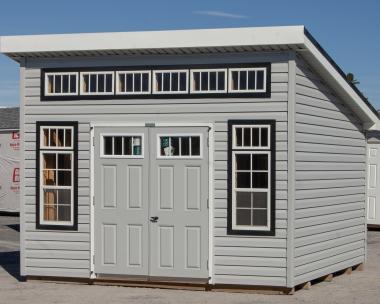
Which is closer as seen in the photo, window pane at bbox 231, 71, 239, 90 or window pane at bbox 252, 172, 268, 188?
window pane at bbox 252, 172, 268, 188

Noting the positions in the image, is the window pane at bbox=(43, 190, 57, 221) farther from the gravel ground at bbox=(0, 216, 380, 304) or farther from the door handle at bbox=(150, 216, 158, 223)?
the door handle at bbox=(150, 216, 158, 223)

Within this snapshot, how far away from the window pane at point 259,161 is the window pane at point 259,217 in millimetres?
682

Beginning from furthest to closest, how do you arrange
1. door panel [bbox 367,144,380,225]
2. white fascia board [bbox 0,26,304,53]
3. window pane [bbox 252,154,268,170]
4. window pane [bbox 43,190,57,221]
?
door panel [bbox 367,144,380,225], window pane [bbox 43,190,57,221], window pane [bbox 252,154,268,170], white fascia board [bbox 0,26,304,53]

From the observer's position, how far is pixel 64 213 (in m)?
13.2

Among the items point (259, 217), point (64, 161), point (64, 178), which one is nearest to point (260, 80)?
point (259, 217)

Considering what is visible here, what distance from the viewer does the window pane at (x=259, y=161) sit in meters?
12.3

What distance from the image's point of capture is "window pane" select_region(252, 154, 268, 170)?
40.5 ft

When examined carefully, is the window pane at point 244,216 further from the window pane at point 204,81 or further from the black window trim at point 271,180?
the window pane at point 204,81

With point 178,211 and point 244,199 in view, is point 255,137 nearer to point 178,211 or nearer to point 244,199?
point 244,199

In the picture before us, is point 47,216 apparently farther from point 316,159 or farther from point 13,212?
point 13,212

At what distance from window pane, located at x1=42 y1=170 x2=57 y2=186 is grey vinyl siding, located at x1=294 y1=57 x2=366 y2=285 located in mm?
4025

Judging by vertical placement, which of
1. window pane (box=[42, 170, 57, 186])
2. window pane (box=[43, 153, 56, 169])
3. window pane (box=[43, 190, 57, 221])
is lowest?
window pane (box=[43, 190, 57, 221])

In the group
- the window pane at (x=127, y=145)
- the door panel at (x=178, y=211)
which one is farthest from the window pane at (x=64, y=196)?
the door panel at (x=178, y=211)

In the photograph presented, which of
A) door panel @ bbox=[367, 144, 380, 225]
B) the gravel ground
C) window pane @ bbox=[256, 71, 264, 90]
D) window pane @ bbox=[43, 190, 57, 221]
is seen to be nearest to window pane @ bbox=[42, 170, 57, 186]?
window pane @ bbox=[43, 190, 57, 221]
